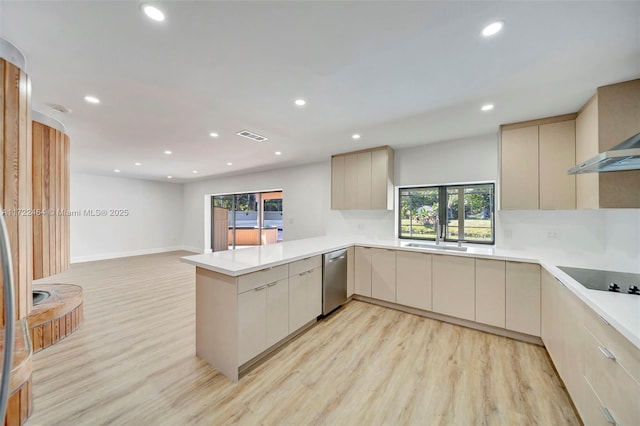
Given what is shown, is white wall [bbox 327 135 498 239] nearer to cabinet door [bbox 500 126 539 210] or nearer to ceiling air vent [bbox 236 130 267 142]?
cabinet door [bbox 500 126 539 210]

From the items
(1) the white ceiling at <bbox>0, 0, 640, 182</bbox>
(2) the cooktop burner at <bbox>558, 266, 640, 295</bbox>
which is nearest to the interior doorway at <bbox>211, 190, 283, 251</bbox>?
(1) the white ceiling at <bbox>0, 0, 640, 182</bbox>

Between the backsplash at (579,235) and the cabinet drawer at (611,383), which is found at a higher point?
the backsplash at (579,235)

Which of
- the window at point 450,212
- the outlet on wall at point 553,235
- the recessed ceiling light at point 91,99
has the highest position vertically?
the recessed ceiling light at point 91,99

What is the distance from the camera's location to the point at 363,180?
3.90m

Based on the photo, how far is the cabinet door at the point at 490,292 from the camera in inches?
102

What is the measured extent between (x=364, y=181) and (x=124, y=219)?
753cm

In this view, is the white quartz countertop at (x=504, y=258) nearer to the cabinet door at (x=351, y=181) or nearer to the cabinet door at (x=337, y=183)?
the cabinet door at (x=351, y=181)

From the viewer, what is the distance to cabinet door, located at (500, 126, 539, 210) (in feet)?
8.74

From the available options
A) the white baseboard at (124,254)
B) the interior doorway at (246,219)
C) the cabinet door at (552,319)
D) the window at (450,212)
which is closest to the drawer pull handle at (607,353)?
the cabinet door at (552,319)

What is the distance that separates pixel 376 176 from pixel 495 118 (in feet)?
5.30

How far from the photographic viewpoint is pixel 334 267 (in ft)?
10.3

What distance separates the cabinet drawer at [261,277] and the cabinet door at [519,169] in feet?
8.73

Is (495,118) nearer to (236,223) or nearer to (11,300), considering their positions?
(11,300)

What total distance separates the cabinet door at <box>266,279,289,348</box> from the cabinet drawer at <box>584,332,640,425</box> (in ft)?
7.16
